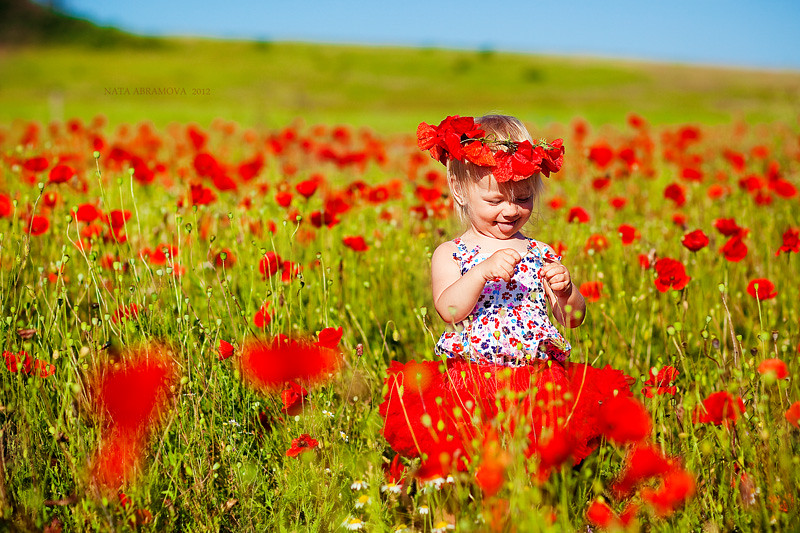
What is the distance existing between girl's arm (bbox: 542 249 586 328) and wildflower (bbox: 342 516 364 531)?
0.76 metres

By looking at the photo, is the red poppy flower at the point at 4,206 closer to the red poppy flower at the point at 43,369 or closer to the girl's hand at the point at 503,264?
the red poppy flower at the point at 43,369

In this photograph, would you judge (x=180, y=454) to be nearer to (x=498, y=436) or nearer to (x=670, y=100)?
(x=498, y=436)

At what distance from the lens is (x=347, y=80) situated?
148 feet

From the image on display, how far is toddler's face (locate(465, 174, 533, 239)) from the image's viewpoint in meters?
2.27

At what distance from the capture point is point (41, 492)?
1.86m

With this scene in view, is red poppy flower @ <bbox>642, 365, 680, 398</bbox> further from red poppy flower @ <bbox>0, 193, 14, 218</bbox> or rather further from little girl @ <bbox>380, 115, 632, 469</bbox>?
red poppy flower @ <bbox>0, 193, 14, 218</bbox>

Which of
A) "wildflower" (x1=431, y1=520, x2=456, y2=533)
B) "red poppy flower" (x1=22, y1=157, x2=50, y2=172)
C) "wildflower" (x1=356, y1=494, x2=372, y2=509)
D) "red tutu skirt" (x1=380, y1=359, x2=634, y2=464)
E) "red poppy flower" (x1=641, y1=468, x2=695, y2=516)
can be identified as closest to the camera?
"red poppy flower" (x1=641, y1=468, x2=695, y2=516)

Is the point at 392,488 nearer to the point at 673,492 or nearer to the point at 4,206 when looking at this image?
the point at 673,492

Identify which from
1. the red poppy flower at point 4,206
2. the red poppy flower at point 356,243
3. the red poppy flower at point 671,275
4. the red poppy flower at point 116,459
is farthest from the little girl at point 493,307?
the red poppy flower at point 4,206

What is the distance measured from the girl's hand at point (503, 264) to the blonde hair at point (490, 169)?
318 mm

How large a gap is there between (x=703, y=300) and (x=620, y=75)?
52.2 metres

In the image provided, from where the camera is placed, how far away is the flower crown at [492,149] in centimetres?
215

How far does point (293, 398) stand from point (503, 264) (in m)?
0.73

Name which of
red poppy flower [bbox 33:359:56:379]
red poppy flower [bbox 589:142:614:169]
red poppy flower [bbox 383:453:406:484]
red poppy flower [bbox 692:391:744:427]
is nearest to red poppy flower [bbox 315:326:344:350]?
red poppy flower [bbox 383:453:406:484]
